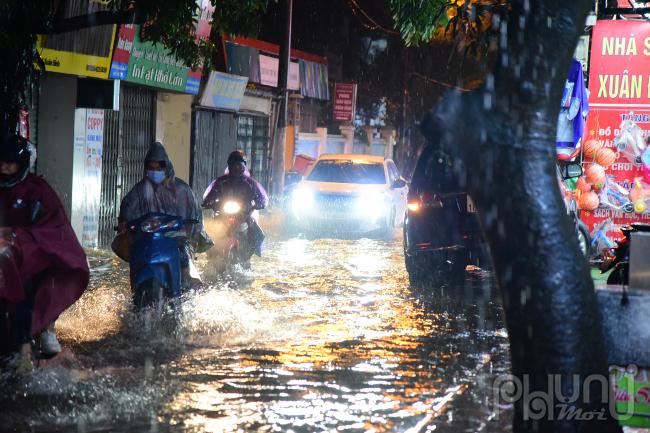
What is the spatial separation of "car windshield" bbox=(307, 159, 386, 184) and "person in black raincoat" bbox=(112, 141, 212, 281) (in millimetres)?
11365

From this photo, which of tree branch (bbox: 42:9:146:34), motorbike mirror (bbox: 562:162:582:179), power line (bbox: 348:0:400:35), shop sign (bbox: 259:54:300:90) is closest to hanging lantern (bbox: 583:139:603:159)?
motorbike mirror (bbox: 562:162:582:179)

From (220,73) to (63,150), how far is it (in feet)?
26.5

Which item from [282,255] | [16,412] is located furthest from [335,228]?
[16,412]

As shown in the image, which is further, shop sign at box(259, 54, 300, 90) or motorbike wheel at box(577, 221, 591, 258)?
shop sign at box(259, 54, 300, 90)

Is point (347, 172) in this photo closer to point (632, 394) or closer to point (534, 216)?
point (632, 394)

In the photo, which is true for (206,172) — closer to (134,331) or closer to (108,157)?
(108,157)

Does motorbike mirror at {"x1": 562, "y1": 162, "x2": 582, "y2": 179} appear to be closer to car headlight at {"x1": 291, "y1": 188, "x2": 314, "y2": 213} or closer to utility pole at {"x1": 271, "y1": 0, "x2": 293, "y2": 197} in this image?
car headlight at {"x1": 291, "y1": 188, "x2": 314, "y2": 213}

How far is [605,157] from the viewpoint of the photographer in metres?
15.2

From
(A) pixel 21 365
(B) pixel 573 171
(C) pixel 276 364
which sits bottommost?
(C) pixel 276 364

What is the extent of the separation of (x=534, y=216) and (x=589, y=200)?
36.8ft

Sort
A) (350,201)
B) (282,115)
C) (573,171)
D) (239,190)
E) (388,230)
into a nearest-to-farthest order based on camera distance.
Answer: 1. (239,190)
2. (573,171)
3. (350,201)
4. (388,230)
5. (282,115)

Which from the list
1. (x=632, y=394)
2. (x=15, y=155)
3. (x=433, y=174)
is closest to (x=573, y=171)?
(x=433, y=174)

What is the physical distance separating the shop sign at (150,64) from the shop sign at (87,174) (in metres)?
0.87

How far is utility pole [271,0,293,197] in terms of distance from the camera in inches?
1021
